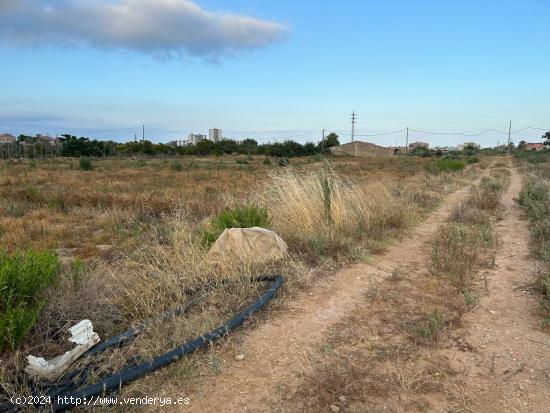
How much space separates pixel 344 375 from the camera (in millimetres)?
2635

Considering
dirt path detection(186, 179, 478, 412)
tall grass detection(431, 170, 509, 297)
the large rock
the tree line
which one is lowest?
dirt path detection(186, 179, 478, 412)

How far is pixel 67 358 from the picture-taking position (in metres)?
2.59

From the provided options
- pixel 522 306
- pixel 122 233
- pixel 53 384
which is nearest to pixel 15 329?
pixel 53 384

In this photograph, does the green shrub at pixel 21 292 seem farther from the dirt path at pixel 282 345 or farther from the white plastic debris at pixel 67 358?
the dirt path at pixel 282 345

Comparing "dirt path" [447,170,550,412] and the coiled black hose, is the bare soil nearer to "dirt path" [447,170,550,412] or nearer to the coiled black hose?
"dirt path" [447,170,550,412]

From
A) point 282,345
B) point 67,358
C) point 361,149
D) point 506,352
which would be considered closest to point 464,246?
point 506,352

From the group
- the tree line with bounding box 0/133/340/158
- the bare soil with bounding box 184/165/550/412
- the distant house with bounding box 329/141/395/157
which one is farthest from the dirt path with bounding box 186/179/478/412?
the distant house with bounding box 329/141/395/157

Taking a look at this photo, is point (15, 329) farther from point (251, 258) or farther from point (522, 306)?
point (522, 306)

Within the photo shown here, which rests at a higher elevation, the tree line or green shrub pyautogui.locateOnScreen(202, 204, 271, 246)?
the tree line

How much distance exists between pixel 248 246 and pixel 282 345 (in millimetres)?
1897

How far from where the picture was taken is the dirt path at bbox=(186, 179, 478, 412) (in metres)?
2.45

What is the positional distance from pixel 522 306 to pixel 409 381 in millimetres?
2010

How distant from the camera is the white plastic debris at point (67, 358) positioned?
245 centimetres

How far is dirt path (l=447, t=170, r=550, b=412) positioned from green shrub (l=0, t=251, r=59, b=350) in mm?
2781
